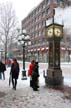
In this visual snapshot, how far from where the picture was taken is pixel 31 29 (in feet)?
306

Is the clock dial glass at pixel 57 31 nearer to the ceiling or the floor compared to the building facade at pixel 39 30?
nearer to the floor

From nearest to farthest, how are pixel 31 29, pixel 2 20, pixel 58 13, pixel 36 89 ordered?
1. pixel 36 89
2. pixel 58 13
3. pixel 2 20
4. pixel 31 29

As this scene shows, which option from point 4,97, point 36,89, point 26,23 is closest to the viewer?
point 4,97

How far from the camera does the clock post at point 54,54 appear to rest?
17.0 metres

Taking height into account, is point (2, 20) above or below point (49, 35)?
above

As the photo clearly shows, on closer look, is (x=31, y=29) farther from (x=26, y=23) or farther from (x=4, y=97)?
(x=4, y=97)

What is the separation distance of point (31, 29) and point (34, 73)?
78.7 meters

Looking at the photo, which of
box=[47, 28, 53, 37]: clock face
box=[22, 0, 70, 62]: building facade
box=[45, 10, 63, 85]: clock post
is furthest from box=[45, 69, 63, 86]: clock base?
box=[22, 0, 70, 62]: building facade

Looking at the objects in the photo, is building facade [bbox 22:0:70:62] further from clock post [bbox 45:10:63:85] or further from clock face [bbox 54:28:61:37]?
clock face [bbox 54:28:61:37]

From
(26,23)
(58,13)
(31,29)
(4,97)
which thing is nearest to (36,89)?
(4,97)

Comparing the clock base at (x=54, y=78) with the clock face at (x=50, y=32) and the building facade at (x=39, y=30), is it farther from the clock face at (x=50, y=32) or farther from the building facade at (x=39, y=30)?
the building facade at (x=39, y=30)

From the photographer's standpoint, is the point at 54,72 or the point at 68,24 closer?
the point at 54,72

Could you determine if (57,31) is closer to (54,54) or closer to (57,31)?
(57,31)

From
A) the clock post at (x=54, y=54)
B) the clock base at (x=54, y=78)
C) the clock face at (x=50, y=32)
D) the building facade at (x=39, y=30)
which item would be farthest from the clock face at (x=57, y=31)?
the building facade at (x=39, y=30)
